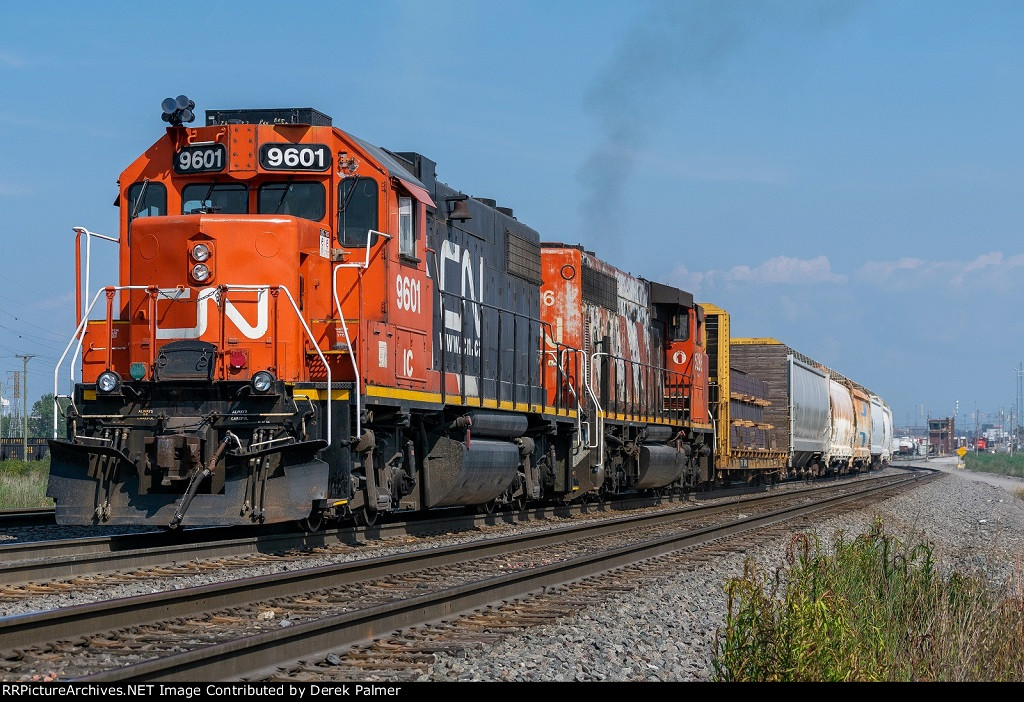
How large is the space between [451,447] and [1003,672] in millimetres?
7240

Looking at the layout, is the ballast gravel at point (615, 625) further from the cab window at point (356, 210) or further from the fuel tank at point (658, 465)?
the fuel tank at point (658, 465)

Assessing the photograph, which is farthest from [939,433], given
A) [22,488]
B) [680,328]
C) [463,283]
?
[463,283]

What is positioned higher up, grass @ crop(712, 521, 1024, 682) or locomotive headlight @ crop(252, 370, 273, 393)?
locomotive headlight @ crop(252, 370, 273, 393)

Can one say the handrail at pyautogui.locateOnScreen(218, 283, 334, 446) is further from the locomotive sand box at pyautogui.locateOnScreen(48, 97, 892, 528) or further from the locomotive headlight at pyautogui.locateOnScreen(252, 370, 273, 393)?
the locomotive headlight at pyautogui.locateOnScreen(252, 370, 273, 393)

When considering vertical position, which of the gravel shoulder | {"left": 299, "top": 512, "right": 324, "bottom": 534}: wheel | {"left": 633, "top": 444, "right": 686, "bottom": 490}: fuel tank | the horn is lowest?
the gravel shoulder

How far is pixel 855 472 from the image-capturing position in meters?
53.0

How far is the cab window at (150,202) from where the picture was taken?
38.5 feet

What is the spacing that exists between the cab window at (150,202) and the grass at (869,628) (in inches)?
276

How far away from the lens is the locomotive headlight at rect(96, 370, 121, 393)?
10.6 metres

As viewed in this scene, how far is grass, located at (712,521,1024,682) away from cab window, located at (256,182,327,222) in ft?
19.3

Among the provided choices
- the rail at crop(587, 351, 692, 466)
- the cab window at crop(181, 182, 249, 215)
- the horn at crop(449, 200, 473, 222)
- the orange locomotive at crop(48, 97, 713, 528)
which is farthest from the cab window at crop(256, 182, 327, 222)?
the rail at crop(587, 351, 692, 466)

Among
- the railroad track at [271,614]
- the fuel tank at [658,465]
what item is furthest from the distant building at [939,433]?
the railroad track at [271,614]

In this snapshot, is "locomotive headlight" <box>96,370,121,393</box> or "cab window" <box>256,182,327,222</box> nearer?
"locomotive headlight" <box>96,370,121,393</box>

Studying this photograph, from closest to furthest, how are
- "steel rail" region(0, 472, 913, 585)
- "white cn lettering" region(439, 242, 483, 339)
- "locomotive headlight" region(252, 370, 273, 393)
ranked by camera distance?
"steel rail" region(0, 472, 913, 585) → "locomotive headlight" region(252, 370, 273, 393) → "white cn lettering" region(439, 242, 483, 339)
